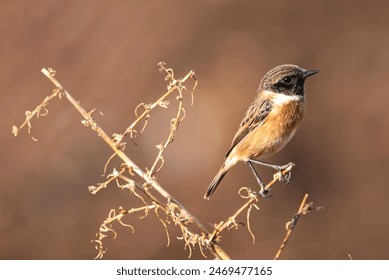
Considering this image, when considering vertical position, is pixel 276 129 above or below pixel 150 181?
above

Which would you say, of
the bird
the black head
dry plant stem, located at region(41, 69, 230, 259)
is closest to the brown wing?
the bird

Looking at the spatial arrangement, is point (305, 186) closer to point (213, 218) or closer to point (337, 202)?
point (337, 202)

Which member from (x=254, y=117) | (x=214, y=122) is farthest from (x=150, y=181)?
(x=214, y=122)

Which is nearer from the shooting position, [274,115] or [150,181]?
[150,181]

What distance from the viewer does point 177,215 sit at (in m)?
3.05

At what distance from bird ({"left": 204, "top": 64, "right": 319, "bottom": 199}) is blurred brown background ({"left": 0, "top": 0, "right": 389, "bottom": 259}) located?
368cm

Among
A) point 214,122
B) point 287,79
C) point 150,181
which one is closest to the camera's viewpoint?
point 150,181

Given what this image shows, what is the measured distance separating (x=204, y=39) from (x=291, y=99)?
6.70m

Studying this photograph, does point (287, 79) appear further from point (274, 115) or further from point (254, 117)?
point (254, 117)

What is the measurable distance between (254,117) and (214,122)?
507 centimetres

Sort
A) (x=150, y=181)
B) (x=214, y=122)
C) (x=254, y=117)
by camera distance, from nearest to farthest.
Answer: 1. (x=150, y=181)
2. (x=254, y=117)
3. (x=214, y=122)

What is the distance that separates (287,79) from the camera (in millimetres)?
5328

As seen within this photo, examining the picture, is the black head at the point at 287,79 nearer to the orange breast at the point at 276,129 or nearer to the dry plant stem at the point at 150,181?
the orange breast at the point at 276,129

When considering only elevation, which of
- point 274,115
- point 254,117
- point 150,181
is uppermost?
point 254,117
